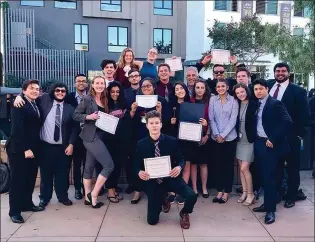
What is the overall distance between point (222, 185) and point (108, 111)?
2.09 metres

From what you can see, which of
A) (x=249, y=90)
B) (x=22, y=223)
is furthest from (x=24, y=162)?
(x=249, y=90)

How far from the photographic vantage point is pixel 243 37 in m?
29.0

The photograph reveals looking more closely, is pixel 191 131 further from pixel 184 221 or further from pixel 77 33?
pixel 77 33

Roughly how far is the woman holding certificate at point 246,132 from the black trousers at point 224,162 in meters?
0.12

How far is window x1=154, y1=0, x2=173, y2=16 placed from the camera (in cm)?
3121

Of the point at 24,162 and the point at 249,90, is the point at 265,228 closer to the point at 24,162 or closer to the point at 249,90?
the point at 249,90

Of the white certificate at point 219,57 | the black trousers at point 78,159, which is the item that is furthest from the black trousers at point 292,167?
the black trousers at point 78,159

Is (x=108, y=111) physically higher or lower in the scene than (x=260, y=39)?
lower

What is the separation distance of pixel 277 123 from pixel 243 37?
25462mm

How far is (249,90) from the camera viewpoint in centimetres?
540

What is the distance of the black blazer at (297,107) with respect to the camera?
5.35m

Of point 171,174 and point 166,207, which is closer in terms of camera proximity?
point 171,174

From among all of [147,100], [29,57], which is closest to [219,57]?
[147,100]

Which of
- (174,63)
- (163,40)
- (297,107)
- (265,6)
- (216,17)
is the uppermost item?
(265,6)
